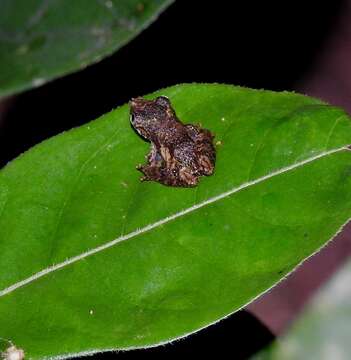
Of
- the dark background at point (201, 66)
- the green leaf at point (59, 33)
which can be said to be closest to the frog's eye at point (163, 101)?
the green leaf at point (59, 33)

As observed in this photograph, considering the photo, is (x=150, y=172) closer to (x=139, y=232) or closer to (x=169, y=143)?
(x=139, y=232)

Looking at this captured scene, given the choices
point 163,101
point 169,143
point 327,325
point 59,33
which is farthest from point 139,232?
point 327,325

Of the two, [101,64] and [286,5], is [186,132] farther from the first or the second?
[286,5]

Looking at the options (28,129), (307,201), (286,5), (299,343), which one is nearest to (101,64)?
(28,129)

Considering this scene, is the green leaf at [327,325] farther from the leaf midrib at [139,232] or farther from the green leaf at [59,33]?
the green leaf at [59,33]

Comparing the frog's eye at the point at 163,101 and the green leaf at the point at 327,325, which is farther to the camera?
the green leaf at the point at 327,325

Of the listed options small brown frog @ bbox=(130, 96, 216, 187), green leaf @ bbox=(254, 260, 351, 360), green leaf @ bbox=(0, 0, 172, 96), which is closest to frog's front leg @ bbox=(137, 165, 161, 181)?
small brown frog @ bbox=(130, 96, 216, 187)
